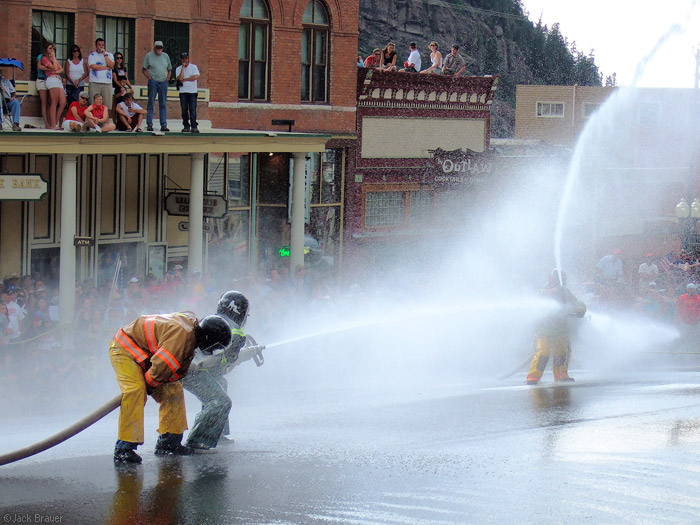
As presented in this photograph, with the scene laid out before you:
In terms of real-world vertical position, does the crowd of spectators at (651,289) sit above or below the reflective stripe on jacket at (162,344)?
below

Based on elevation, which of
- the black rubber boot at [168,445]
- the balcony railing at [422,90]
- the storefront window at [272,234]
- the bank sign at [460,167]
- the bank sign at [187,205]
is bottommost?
the black rubber boot at [168,445]

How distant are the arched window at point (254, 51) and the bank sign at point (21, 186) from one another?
26.5 feet

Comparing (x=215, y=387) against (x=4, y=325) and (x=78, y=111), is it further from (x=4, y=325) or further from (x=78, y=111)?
(x=78, y=111)

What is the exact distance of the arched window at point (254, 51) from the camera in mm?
23741

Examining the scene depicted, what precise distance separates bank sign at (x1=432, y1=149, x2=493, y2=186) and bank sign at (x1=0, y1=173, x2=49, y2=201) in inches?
517

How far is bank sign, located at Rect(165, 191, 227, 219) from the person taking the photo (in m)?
20.4

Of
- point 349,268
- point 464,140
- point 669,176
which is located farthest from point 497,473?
point 669,176

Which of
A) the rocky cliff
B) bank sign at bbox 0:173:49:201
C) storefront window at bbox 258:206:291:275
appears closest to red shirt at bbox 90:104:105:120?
bank sign at bbox 0:173:49:201

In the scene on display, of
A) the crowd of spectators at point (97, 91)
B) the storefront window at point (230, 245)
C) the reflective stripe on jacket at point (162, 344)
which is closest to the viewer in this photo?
the reflective stripe on jacket at point (162, 344)

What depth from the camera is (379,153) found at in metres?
26.6

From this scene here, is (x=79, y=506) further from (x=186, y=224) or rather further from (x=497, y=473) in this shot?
(x=186, y=224)

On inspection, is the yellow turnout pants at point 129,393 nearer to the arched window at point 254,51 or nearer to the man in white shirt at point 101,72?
the man in white shirt at point 101,72

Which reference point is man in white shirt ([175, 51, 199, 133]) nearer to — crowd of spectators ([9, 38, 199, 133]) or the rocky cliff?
crowd of spectators ([9, 38, 199, 133])

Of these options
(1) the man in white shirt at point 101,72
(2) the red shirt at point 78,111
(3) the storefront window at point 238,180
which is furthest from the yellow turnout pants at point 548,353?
(3) the storefront window at point 238,180
